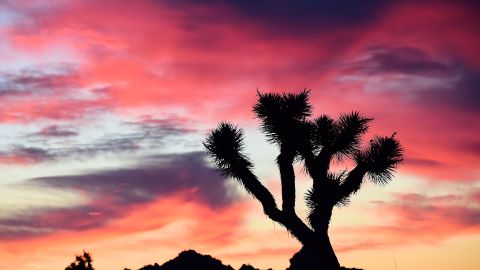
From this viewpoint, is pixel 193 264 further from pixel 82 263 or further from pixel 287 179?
pixel 82 263

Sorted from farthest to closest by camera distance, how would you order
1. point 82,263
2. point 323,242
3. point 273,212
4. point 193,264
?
point 193,264
point 323,242
point 273,212
point 82,263

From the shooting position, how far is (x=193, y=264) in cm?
2231

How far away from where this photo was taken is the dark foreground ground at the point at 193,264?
72.9ft

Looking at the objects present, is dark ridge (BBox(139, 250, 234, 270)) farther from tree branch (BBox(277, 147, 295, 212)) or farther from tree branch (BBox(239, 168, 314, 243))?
tree branch (BBox(277, 147, 295, 212))

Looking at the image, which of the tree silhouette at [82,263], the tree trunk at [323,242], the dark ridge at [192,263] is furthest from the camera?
the dark ridge at [192,263]

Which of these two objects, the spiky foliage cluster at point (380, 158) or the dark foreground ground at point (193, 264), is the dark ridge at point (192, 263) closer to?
the dark foreground ground at point (193, 264)

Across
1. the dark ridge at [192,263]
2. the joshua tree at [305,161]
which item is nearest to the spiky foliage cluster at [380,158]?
the joshua tree at [305,161]

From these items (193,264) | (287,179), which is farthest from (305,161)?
(193,264)

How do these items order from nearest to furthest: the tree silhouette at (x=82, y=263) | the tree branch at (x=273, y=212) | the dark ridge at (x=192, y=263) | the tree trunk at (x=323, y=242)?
1. the tree silhouette at (x=82, y=263)
2. the tree branch at (x=273, y=212)
3. the tree trunk at (x=323, y=242)
4. the dark ridge at (x=192, y=263)

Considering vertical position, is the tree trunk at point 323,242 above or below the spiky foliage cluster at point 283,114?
below

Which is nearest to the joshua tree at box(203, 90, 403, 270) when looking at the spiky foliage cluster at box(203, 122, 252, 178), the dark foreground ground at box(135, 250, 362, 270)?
the spiky foliage cluster at box(203, 122, 252, 178)

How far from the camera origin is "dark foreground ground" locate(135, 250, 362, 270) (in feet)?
72.9

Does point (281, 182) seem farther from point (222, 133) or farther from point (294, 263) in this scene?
point (294, 263)

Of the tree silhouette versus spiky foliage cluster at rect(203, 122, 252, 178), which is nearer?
the tree silhouette
